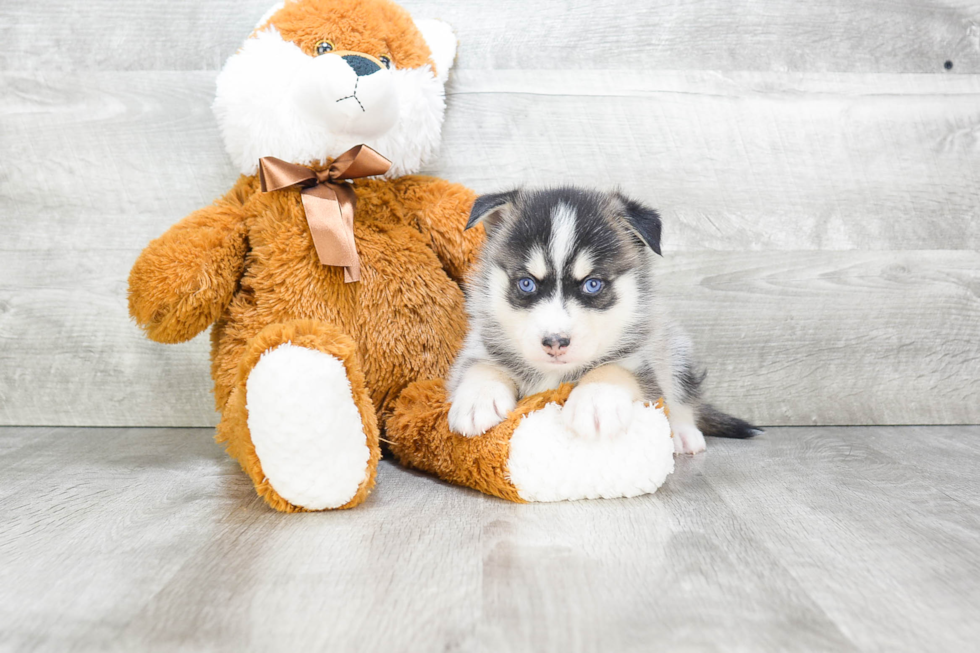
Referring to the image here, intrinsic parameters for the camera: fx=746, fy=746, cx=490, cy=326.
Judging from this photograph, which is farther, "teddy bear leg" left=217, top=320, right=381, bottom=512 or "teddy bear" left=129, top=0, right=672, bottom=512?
"teddy bear" left=129, top=0, right=672, bottom=512

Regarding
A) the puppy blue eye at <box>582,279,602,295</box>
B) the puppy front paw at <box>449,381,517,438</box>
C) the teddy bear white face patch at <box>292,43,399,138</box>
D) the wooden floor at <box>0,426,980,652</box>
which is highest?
the teddy bear white face patch at <box>292,43,399,138</box>

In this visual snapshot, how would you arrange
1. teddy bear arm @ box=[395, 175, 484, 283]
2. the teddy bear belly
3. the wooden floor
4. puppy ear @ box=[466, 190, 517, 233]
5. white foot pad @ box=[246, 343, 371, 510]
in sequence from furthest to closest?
teddy bear arm @ box=[395, 175, 484, 283] → the teddy bear belly → puppy ear @ box=[466, 190, 517, 233] → white foot pad @ box=[246, 343, 371, 510] → the wooden floor

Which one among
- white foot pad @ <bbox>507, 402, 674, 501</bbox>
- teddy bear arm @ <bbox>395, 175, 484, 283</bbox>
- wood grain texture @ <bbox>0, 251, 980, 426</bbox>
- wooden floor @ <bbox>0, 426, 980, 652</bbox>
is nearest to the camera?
wooden floor @ <bbox>0, 426, 980, 652</bbox>

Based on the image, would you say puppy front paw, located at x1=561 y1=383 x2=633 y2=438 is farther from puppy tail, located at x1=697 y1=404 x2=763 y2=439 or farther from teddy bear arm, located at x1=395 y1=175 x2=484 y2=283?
puppy tail, located at x1=697 y1=404 x2=763 y2=439

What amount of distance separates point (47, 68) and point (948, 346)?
8.41 feet

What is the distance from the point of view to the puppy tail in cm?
193

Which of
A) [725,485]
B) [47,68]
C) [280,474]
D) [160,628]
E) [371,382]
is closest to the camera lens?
[160,628]

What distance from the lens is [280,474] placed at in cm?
127

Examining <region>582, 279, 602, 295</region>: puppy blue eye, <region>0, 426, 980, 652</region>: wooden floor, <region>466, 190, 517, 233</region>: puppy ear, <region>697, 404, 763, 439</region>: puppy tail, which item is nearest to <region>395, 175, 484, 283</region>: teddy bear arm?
<region>466, 190, 517, 233</region>: puppy ear

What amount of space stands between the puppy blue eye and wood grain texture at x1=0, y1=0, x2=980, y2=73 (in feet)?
2.78

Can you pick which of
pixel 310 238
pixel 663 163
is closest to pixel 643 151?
pixel 663 163

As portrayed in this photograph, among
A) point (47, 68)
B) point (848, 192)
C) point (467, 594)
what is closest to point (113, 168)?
point (47, 68)

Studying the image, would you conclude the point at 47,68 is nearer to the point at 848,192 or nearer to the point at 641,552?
the point at 641,552

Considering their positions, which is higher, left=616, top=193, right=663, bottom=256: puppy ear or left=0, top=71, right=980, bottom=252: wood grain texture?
left=0, top=71, right=980, bottom=252: wood grain texture
